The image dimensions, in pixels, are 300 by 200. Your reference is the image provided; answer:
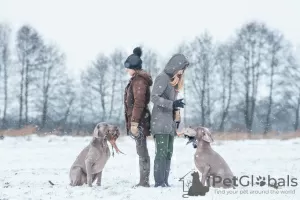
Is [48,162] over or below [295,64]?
below

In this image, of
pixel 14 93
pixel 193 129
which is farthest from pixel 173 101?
pixel 14 93

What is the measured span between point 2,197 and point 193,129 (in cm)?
305

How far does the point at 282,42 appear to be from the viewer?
4475cm

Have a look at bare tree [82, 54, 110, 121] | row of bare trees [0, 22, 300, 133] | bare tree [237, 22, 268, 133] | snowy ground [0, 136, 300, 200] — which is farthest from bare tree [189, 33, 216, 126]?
snowy ground [0, 136, 300, 200]

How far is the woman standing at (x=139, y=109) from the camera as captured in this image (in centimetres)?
811

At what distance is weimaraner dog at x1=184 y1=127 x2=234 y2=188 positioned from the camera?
776cm

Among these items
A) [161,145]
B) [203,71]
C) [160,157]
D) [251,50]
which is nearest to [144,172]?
[160,157]

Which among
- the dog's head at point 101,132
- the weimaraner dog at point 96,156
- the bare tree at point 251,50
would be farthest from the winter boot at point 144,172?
the bare tree at point 251,50

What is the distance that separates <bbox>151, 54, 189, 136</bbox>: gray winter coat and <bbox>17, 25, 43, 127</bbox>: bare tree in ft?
120

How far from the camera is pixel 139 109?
26.6ft

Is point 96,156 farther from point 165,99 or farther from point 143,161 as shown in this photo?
point 165,99

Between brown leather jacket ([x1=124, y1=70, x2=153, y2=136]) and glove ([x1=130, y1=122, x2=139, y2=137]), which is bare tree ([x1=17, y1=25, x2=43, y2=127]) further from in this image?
glove ([x1=130, y1=122, x2=139, y2=137])

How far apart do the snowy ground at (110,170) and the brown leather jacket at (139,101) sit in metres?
1.04

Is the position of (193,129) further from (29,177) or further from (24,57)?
(24,57)
